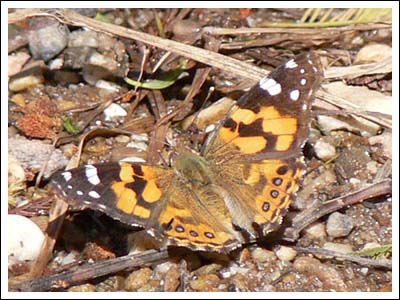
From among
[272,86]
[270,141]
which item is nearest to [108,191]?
[270,141]

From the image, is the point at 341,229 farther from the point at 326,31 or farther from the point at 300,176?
the point at 326,31

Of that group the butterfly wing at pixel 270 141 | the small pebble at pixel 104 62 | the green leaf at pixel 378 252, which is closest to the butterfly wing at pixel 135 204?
the butterfly wing at pixel 270 141

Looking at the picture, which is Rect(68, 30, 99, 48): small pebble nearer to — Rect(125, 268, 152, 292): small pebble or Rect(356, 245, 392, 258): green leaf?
Rect(125, 268, 152, 292): small pebble

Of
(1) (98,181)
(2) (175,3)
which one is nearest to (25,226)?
→ (1) (98,181)

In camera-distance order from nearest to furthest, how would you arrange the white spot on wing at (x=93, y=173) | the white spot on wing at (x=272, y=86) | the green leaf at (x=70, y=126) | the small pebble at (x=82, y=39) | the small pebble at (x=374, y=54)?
the white spot on wing at (x=93, y=173)
the white spot on wing at (x=272, y=86)
the green leaf at (x=70, y=126)
the small pebble at (x=374, y=54)
the small pebble at (x=82, y=39)

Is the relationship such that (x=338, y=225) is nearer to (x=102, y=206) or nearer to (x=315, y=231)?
(x=315, y=231)

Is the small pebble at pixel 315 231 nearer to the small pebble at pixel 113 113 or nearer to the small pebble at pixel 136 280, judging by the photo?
the small pebble at pixel 136 280

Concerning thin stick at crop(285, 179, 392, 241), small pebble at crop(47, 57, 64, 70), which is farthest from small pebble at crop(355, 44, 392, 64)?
small pebble at crop(47, 57, 64, 70)
